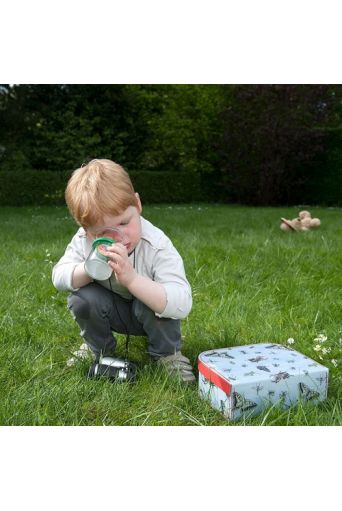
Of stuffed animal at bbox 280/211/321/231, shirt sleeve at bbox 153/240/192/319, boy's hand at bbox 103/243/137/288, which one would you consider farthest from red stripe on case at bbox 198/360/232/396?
stuffed animal at bbox 280/211/321/231

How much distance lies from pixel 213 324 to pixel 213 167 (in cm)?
1296

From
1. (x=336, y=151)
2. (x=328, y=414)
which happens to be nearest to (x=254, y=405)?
(x=328, y=414)

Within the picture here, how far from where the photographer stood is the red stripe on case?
1.80 metres

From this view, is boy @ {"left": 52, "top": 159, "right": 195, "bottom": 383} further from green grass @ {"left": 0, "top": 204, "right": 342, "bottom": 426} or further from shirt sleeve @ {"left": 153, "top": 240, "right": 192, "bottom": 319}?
green grass @ {"left": 0, "top": 204, "right": 342, "bottom": 426}

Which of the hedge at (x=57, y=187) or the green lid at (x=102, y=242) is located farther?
the hedge at (x=57, y=187)

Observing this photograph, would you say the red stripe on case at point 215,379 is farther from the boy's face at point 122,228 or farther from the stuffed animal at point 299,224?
the stuffed animal at point 299,224

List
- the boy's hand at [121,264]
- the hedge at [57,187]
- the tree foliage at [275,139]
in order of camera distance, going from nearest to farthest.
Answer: the boy's hand at [121,264]
the hedge at [57,187]
the tree foliage at [275,139]

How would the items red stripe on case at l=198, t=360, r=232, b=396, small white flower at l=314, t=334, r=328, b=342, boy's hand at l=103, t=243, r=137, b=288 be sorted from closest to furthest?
red stripe on case at l=198, t=360, r=232, b=396
boy's hand at l=103, t=243, r=137, b=288
small white flower at l=314, t=334, r=328, b=342

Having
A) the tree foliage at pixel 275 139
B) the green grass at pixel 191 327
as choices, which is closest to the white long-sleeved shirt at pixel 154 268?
the green grass at pixel 191 327

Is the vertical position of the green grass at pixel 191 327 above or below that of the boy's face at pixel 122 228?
below

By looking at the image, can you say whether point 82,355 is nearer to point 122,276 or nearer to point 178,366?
point 178,366

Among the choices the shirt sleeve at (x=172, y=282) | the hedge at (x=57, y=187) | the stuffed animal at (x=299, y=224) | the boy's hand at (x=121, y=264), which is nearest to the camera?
the boy's hand at (x=121, y=264)

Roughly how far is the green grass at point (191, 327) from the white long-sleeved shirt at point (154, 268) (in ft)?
0.99

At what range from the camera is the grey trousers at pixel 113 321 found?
2.11m
